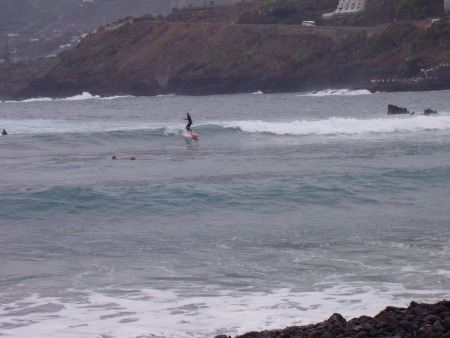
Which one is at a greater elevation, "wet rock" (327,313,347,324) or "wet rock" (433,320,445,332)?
"wet rock" (433,320,445,332)

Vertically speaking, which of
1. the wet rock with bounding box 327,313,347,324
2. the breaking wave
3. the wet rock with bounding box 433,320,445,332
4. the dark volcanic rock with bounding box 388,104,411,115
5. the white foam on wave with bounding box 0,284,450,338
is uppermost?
the dark volcanic rock with bounding box 388,104,411,115

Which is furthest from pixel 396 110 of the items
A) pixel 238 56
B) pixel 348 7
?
pixel 348 7

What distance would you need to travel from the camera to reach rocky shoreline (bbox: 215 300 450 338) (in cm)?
546

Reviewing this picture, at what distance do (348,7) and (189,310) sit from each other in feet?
318

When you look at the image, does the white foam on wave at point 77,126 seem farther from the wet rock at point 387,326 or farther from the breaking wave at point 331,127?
the wet rock at point 387,326

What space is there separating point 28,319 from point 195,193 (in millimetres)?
6740

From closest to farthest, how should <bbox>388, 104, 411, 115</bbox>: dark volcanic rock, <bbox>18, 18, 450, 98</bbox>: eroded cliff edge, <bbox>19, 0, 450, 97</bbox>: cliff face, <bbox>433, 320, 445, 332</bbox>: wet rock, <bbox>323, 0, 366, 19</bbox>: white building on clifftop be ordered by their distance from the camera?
<bbox>433, 320, 445, 332</bbox>: wet rock → <bbox>388, 104, 411, 115</bbox>: dark volcanic rock → <bbox>18, 18, 450, 98</bbox>: eroded cliff edge → <bbox>19, 0, 450, 97</bbox>: cliff face → <bbox>323, 0, 366, 19</bbox>: white building on clifftop

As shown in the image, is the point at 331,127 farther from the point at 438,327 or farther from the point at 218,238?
the point at 438,327

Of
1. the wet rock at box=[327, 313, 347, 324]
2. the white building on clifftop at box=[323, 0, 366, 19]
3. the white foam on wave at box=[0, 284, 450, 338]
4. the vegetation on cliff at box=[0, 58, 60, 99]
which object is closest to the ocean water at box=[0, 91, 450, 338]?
the white foam on wave at box=[0, 284, 450, 338]

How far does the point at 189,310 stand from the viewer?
6660 mm

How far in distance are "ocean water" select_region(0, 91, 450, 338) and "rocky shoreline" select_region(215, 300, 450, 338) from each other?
0.46 metres

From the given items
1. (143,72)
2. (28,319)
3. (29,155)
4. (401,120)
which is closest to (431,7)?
(143,72)

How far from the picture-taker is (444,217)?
10445mm

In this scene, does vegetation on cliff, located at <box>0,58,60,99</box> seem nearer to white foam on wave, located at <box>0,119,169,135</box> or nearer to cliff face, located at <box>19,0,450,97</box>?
cliff face, located at <box>19,0,450,97</box>
